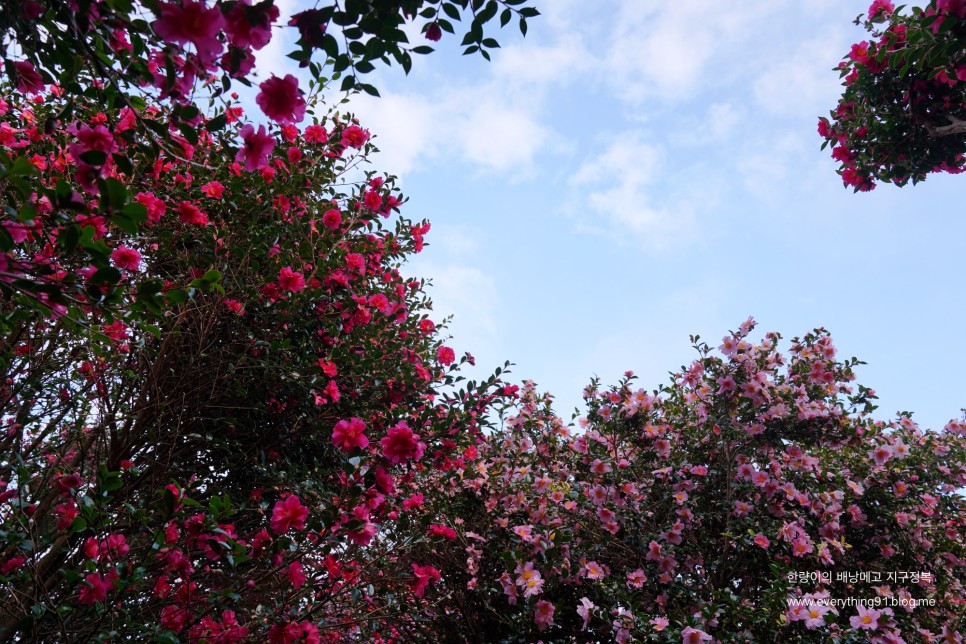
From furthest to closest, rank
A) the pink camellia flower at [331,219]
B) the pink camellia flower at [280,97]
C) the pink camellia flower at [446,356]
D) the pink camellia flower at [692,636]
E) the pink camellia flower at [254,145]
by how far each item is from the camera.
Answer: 1. the pink camellia flower at [446,356]
2. the pink camellia flower at [331,219]
3. the pink camellia flower at [692,636]
4. the pink camellia flower at [254,145]
5. the pink camellia flower at [280,97]

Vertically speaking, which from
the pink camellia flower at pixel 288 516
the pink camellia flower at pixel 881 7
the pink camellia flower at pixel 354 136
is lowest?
the pink camellia flower at pixel 288 516

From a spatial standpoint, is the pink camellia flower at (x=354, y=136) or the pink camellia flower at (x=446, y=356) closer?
the pink camellia flower at (x=354, y=136)

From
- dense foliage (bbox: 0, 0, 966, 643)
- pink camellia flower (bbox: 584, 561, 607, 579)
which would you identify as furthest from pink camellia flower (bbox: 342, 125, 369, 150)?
pink camellia flower (bbox: 584, 561, 607, 579)

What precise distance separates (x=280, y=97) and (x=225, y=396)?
229cm

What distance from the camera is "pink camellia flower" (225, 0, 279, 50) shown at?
1454 mm

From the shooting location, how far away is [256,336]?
11.4ft

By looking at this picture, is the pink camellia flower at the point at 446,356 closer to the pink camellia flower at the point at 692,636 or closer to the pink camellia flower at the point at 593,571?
the pink camellia flower at the point at 593,571

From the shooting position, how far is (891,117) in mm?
4316

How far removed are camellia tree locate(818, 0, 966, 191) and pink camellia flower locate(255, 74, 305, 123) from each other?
400 centimetres

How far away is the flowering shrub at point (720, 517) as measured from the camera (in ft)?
11.8

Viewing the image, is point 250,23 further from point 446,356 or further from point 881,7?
point 881,7

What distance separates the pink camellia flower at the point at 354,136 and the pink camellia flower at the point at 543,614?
134 inches

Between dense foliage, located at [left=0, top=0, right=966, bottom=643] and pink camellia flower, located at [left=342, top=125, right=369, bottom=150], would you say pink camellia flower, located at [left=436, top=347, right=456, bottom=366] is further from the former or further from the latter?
pink camellia flower, located at [left=342, top=125, right=369, bottom=150]

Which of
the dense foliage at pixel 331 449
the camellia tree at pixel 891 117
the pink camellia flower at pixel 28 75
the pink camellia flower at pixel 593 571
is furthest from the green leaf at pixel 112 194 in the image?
the camellia tree at pixel 891 117
